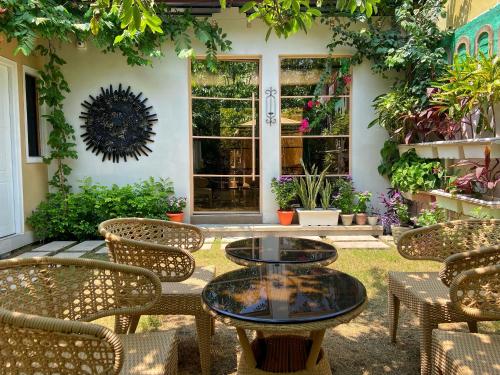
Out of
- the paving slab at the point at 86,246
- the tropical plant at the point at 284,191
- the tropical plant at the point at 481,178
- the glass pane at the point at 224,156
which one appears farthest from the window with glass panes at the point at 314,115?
the paving slab at the point at 86,246

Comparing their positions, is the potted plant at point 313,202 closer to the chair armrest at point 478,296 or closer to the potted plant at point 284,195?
the potted plant at point 284,195

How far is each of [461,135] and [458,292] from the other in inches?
144

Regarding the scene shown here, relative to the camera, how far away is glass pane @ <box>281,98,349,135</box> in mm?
6270

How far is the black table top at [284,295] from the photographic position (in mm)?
1646

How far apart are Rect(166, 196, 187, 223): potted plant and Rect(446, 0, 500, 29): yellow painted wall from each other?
14.2ft

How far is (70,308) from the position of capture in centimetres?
180

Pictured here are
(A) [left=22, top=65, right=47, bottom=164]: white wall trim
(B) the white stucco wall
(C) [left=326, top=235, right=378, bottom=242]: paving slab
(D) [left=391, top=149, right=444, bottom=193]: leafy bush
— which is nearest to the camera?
(D) [left=391, top=149, right=444, bottom=193]: leafy bush

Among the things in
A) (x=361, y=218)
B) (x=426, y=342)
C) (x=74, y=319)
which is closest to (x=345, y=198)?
(x=361, y=218)

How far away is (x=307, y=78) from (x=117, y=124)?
9.76 ft

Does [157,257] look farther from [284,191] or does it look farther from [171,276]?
[284,191]

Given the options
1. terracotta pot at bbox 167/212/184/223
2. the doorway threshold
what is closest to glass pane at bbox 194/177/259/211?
the doorway threshold

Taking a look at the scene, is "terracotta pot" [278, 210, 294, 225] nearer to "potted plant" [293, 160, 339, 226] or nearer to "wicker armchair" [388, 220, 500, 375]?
"potted plant" [293, 160, 339, 226]

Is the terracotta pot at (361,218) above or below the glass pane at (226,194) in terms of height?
below

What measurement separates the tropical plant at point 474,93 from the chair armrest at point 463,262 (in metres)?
2.38
